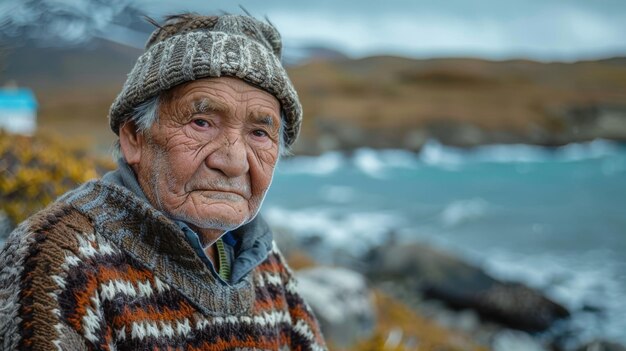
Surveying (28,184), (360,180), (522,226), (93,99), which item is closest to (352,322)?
(28,184)

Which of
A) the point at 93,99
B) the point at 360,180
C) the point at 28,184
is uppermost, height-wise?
the point at 93,99

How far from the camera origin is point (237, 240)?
1999 millimetres

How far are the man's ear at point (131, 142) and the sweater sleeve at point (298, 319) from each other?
0.64 m

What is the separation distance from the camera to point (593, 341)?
9.45m

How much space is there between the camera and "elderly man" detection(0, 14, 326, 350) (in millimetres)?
1408

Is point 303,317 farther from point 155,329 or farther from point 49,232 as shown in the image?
point 49,232

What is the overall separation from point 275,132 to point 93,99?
6061 cm

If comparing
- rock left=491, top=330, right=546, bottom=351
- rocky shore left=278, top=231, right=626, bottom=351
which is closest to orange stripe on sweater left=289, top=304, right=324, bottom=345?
rocky shore left=278, top=231, right=626, bottom=351

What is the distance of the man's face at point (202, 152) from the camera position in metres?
1.71

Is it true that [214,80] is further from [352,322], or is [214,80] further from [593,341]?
[593,341]

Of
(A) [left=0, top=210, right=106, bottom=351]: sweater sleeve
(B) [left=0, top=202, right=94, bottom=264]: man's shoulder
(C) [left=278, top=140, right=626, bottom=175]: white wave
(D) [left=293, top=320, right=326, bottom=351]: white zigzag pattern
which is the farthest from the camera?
(C) [left=278, top=140, right=626, bottom=175]: white wave

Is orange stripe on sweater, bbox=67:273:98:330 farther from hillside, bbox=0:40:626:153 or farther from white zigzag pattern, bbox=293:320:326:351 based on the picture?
hillside, bbox=0:40:626:153

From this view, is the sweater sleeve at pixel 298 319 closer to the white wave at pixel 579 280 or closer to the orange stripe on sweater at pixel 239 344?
the orange stripe on sweater at pixel 239 344

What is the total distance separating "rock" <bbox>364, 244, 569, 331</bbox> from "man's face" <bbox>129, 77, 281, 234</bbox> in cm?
975
